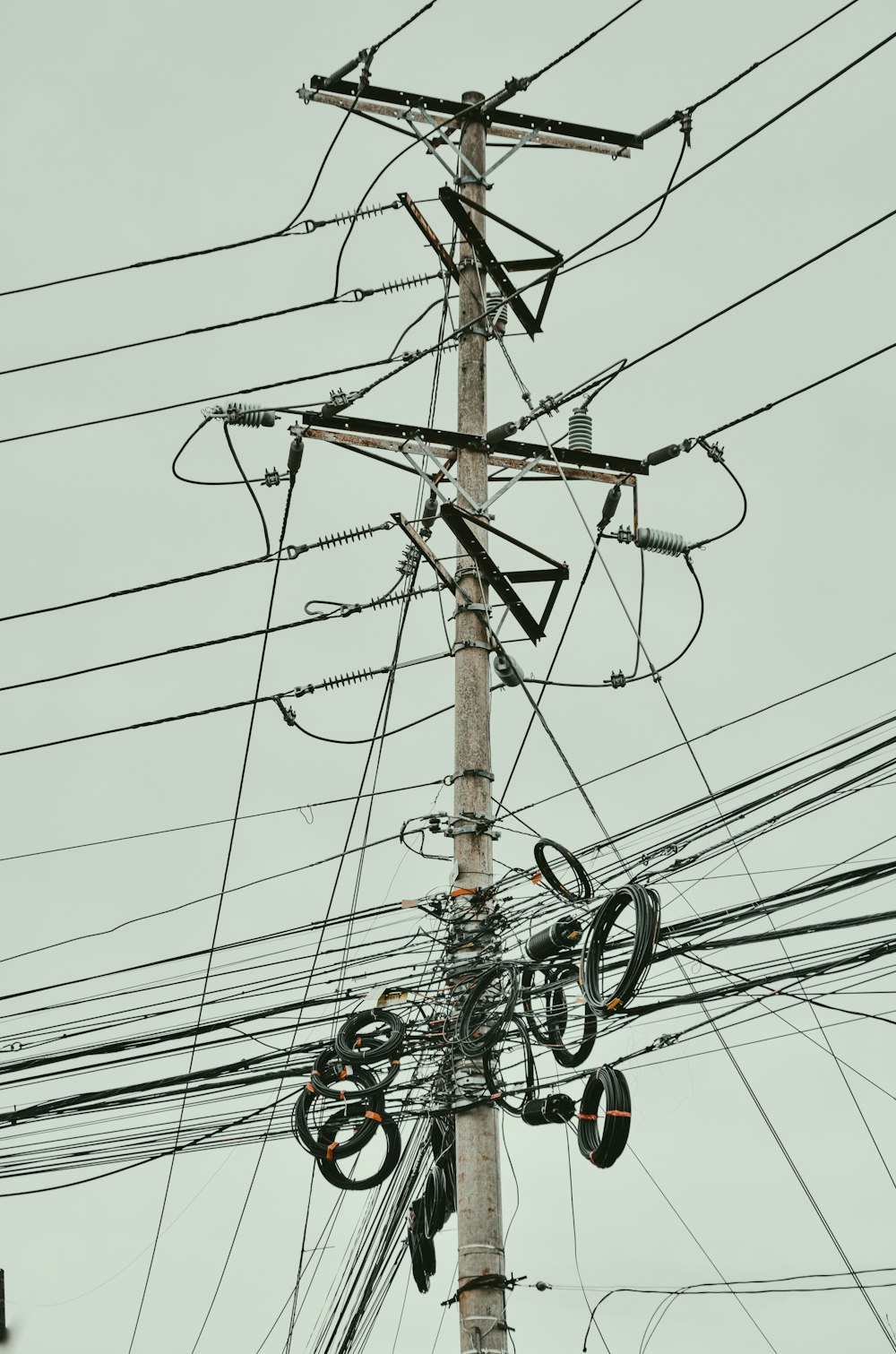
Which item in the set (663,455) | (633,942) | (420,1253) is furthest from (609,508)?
(420,1253)

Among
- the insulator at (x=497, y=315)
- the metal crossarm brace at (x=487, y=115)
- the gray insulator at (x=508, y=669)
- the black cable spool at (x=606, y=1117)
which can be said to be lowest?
the black cable spool at (x=606, y=1117)

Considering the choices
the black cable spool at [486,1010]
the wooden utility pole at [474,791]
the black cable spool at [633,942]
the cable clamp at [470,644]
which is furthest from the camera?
the cable clamp at [470,644]

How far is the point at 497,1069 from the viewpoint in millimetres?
9938

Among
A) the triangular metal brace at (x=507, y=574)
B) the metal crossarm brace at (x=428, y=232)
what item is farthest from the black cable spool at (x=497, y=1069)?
the metal crossarm brace at (x=428, y=232)

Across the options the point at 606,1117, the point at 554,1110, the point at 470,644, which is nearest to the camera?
the point at 606,1117

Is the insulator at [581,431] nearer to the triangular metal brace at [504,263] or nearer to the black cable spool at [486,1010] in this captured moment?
the triangular metal brace at [504,263]

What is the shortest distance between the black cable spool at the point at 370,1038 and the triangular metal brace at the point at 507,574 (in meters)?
3.04

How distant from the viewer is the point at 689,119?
35.4 feet

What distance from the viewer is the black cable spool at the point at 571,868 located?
9.70 meters

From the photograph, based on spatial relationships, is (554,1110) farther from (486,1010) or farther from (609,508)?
(609,508)

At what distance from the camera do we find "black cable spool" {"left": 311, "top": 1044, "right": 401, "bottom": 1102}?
10.3m

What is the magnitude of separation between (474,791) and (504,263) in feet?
14.9

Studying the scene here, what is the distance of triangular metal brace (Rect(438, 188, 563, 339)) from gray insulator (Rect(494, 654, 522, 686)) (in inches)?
113

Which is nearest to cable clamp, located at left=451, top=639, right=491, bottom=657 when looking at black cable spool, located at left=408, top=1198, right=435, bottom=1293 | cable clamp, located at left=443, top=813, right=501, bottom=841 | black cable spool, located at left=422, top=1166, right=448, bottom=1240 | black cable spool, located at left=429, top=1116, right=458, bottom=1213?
cable clamp, located at left=443, top=813, right=501, bottom=841
